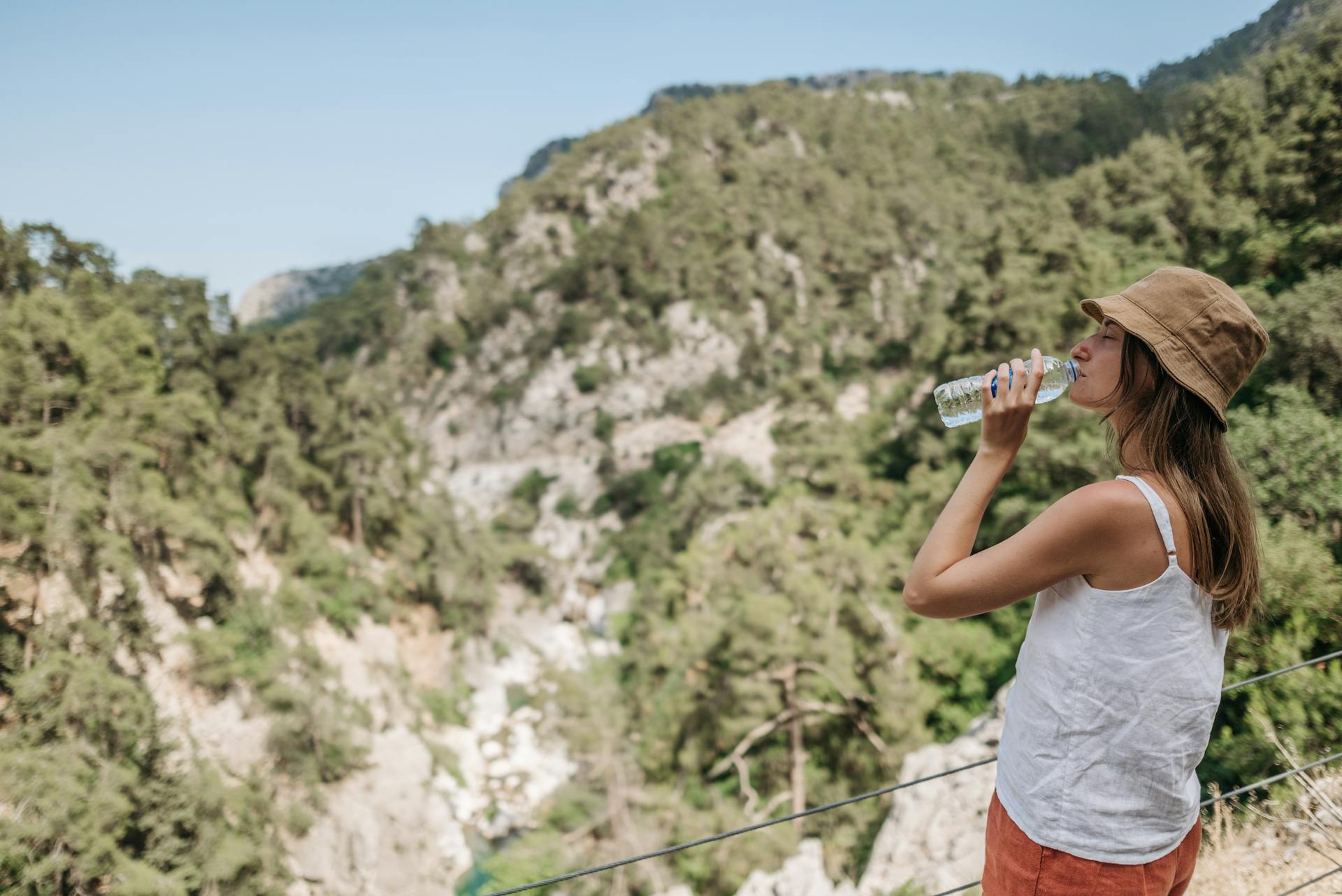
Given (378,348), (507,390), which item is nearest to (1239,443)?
(507,390)

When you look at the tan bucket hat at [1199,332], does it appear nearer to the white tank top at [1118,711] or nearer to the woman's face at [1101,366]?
the woman's face at [1101,366]

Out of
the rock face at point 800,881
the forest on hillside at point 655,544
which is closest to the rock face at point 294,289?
the forest on hillside at point 655,544

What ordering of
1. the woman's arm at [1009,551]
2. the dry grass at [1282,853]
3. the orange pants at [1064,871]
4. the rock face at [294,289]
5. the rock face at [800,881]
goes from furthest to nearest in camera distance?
the rock face at [294,289] → the rock face at [800,881] → the dry grass at [1282,853] → the orange pants at [1064,871] → the woman's arm at [1009,551]

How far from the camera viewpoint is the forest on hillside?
9672mm

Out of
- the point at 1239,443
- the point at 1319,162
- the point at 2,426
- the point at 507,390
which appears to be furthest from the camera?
the point at 507,390

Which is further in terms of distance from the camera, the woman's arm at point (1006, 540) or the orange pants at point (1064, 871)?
the orange pants at point (1064, 871)

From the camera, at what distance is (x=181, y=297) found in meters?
18.5

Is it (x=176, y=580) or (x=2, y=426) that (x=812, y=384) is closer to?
(x=176, y=580)

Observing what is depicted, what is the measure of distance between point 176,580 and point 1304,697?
59.8ft

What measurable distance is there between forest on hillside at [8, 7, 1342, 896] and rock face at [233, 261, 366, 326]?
230ft

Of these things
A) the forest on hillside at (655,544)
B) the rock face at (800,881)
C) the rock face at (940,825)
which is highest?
the forest on hillside at (655,544)

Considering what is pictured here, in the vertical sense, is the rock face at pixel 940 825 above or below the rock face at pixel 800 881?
above

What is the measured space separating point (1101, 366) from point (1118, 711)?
1.86 ft

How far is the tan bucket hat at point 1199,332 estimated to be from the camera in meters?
1.14
